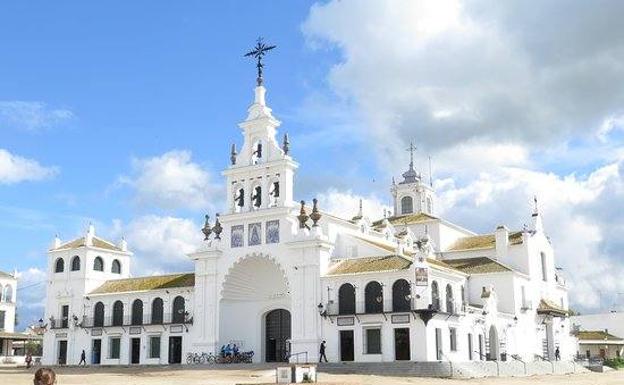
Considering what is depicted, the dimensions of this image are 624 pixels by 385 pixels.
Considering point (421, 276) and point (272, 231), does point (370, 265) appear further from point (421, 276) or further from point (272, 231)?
point (272, 231)

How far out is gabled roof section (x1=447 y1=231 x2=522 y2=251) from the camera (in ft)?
193

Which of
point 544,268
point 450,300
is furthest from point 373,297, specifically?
point 544,268

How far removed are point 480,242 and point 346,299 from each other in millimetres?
18574

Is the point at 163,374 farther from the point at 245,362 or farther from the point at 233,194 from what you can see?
the point at 233,194

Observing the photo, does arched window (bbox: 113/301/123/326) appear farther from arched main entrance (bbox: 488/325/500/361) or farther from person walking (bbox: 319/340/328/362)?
arched main entrance (bbox: 488/325/500/361)

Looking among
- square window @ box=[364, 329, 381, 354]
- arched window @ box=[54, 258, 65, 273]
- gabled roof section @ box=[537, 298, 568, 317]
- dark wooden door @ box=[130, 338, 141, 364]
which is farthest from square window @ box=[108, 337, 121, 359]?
gabled roof section @ box=[537, 298, 568, 317]

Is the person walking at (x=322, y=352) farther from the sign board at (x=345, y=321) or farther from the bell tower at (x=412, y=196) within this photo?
the bell tower at (x=412, y=196)

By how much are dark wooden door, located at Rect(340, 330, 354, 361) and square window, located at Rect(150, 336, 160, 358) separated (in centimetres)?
1481

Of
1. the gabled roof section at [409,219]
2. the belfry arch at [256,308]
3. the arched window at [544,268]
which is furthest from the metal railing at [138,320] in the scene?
the arched window at [544,268]

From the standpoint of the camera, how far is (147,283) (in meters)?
57.7

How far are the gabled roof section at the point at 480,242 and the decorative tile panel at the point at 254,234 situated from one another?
18.2 meters

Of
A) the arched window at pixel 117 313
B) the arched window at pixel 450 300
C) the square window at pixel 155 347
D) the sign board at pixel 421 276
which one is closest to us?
the sign board at pixel 421 276

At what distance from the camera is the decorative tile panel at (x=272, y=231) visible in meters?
50.1

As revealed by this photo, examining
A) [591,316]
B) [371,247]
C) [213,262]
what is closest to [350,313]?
[371,247]
